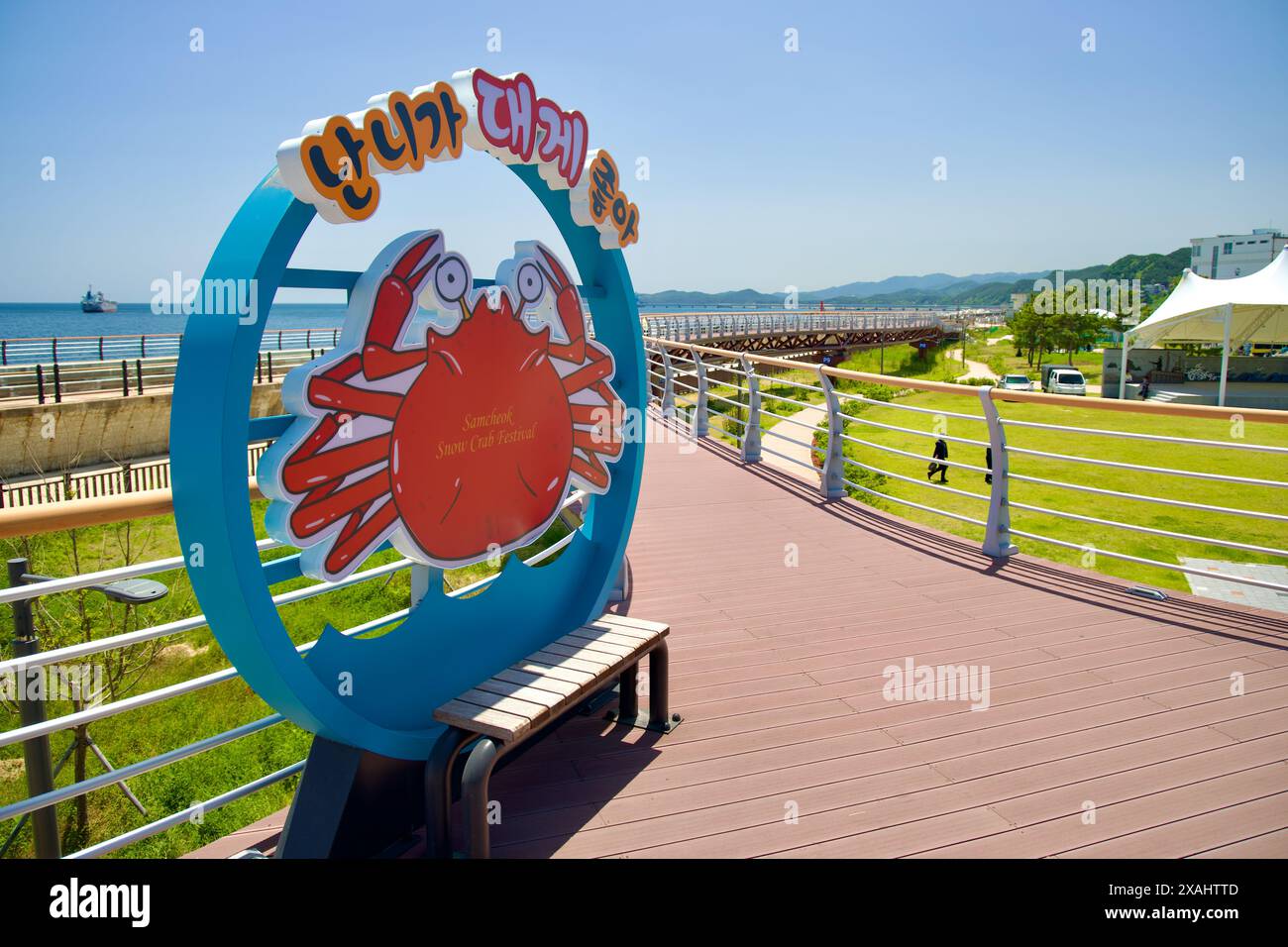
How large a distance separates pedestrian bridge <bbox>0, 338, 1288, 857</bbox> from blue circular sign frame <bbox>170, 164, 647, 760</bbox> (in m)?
0.21

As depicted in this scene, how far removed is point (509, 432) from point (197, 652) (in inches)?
271

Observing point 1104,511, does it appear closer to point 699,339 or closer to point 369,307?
point 369,307

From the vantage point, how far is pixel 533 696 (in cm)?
271

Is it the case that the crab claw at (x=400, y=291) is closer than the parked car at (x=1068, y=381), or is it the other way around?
the crab claw at (x=400, y=291)

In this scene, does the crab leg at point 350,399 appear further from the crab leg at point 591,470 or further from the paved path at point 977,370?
the paved path at point 977,370

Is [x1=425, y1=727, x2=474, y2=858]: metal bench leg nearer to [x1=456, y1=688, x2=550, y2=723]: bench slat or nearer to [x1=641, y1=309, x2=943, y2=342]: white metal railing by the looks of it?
[x1=456, y1=688, x2=550, y2=723]: bench slat

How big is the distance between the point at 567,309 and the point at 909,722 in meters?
2.17

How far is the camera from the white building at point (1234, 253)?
8712 centimetres

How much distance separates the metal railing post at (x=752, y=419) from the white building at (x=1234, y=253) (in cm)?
9883

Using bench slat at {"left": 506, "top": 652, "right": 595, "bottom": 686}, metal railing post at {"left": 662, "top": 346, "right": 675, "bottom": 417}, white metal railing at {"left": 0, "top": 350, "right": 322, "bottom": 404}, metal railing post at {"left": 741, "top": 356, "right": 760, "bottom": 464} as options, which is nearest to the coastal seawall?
white metal railing at {"left": 0, "top": 350, "right": 322, "bottom": 404}

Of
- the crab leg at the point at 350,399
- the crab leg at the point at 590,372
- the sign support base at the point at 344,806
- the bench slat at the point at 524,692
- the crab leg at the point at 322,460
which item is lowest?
the sign support base at the point at 344,806

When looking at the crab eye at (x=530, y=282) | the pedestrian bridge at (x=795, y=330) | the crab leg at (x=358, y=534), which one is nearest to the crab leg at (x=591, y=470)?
the crab eye at (x=530, y=282)

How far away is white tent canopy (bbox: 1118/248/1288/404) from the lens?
94.8 feet

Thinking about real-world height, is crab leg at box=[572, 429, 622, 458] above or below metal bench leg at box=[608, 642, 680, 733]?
above
